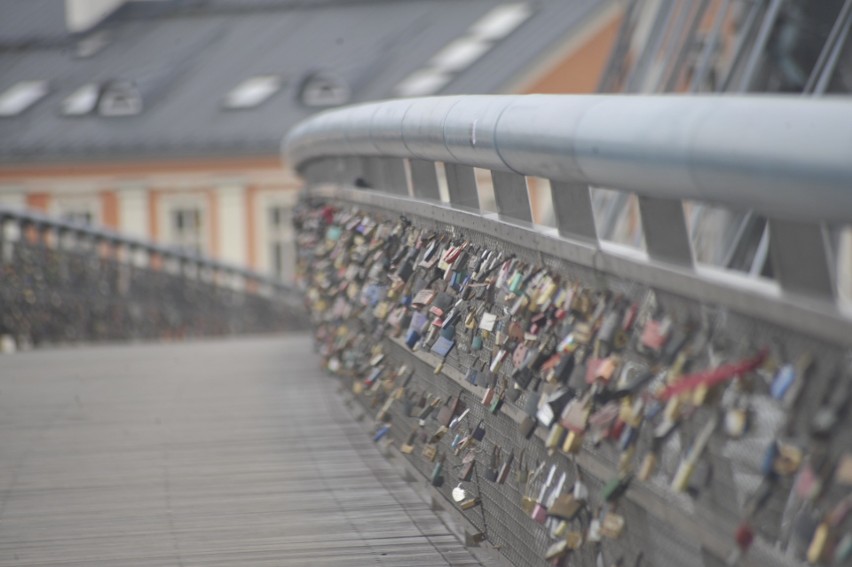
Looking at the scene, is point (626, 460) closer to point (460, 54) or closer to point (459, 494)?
point (459, 494)

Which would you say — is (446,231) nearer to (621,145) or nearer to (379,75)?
(621,145)

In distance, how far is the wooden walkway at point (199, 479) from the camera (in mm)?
5109

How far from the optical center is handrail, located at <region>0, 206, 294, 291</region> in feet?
62.5

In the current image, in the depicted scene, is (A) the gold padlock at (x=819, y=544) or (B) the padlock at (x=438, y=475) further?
(B) the padlock at (x=438, y=475)

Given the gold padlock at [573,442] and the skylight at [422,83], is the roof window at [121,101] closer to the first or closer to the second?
the skylight at [422,83]

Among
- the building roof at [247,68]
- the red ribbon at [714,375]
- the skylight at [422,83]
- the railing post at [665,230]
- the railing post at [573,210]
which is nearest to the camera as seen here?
the red ribbon at [714,375]

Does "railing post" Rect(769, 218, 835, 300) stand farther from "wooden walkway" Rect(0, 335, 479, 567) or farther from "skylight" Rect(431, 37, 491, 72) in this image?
"skylight" Rect(431, 37, 491, 72)

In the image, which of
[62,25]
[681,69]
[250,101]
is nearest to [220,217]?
[250,101]

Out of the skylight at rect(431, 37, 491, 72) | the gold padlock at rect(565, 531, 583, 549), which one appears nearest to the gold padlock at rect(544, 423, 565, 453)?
the gold padlock at rect(565, 531, 583, 549)

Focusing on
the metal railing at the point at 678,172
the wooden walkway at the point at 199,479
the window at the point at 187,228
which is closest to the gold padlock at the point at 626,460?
the metal railing at the point at 678,172

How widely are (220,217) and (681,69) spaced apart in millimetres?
30718

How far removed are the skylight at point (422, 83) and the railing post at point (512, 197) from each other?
116ft

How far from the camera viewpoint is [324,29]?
45.5 metres

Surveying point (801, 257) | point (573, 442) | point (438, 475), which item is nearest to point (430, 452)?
point (438, 475)
